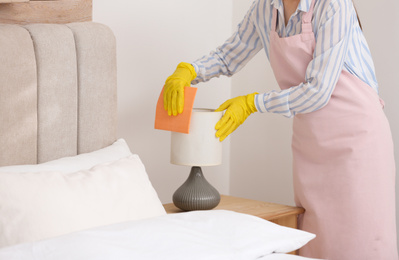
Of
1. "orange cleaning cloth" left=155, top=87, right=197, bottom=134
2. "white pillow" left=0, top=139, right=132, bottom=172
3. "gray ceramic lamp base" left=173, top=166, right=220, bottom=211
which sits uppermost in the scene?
"orange cleaning cloth" left=155, top=87, right=197, bottom=134

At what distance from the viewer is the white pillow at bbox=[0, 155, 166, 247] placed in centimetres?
140

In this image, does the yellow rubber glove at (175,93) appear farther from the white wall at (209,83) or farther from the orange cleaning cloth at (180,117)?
the white wall at (209,83)

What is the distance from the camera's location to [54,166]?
1.69 meters

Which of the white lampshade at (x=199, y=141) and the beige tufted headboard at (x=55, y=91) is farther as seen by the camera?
the white lampshade at (x=199, y=141)

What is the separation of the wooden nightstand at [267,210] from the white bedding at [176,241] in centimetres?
48

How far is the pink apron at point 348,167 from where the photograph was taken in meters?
1.97

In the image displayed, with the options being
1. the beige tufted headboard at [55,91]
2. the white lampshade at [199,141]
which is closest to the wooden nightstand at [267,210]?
the white lampshade at [199,141]

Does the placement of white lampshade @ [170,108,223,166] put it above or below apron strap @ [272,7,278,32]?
below

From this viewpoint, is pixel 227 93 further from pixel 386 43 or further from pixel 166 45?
pixel 386 43

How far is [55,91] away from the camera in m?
1.87

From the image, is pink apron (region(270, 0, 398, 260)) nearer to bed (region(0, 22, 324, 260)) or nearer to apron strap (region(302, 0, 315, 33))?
apron strap (region(302, 0, 315, 33))

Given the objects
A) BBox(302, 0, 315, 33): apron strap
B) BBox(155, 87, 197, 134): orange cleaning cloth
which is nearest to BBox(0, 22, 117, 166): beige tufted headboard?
BBox(155, 87, 197, 134): orange cleaning cloth

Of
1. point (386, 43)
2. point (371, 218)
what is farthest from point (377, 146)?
point (386, 43)

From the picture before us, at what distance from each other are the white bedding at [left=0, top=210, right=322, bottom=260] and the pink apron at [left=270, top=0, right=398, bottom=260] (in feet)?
1.34
